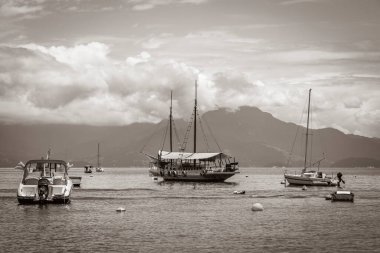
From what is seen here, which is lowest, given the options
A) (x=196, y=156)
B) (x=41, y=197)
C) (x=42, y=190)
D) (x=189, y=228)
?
(x=189, y=228)

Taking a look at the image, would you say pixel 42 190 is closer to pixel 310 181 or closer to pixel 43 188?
pixel 43 188

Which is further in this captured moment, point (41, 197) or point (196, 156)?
point (196, 156)

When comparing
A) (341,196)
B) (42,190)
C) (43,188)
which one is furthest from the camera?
(341,196)

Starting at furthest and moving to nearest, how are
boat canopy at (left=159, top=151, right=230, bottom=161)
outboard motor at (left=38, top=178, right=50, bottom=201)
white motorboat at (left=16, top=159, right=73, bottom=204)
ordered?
1. boat canopy at (left=159, top=151, right=230, bottom=161)
2. white motorboat at (left=16, top=159, right=73, bottom=204)
3. outboard motor at (left=38, top=178, right=50, bottom=201)

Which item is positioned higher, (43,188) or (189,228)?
(43,188)

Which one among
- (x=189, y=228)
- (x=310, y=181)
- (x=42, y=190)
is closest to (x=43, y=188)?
(x=42, y=190)

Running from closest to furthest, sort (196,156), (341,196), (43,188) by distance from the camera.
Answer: (43,188) → (341,196) → (196,156)

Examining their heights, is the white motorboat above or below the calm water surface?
above

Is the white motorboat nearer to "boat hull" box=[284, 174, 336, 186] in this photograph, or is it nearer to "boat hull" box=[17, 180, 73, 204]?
"boat hull" box=[17, 180, 73, 204]

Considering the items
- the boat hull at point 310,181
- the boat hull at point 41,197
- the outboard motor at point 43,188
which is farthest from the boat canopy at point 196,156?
the outboard motor at point 43,188

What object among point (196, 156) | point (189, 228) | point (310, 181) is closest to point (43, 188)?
point (189, 228)

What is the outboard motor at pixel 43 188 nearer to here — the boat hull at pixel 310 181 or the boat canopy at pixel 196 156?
the boat hull at pixel 310 181

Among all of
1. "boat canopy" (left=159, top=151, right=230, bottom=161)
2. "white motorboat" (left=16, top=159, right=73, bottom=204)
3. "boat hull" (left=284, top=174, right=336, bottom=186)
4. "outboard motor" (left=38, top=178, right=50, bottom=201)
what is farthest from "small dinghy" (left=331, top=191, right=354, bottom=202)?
"boat canopy" (left=159, top=151, right=230, bottom=161)

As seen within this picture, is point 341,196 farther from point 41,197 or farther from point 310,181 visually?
point 310,181
